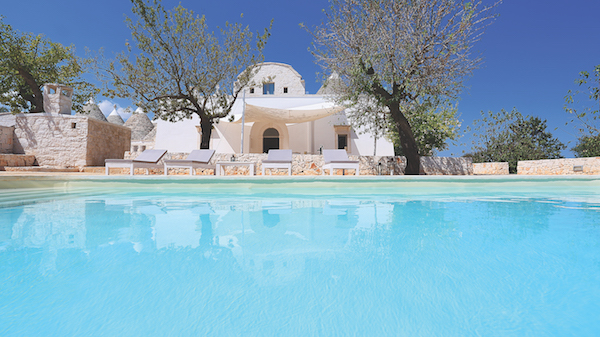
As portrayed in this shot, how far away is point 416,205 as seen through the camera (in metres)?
4.22

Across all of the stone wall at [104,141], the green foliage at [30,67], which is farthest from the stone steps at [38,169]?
the green foliage at [30,67]

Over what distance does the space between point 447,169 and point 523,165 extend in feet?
18.7

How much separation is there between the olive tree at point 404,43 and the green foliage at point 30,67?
43.1 ft

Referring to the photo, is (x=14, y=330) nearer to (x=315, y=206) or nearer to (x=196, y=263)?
(x=196, y=263)

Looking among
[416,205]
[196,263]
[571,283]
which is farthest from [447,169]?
[196,263]

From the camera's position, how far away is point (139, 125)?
34.0 metres

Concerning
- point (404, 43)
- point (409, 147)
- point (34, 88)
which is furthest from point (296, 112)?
point (34, 88)

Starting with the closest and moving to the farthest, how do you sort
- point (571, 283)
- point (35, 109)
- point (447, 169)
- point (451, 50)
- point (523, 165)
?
point (571, 283)
point (451, 50)
point (447, 169)
point (523, 165)
point (35, 109)

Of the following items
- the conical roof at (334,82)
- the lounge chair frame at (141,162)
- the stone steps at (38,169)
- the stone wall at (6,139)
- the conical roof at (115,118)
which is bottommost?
the stone steps at (38,169)

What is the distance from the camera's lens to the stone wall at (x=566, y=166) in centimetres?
1099

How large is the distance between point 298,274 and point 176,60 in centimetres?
1152

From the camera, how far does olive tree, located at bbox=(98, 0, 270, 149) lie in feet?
35.8

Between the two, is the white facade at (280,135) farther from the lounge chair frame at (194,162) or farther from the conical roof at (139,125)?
the conical roof at (139,125)

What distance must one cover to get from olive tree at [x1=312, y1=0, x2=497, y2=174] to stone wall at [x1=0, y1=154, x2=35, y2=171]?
11.1m
